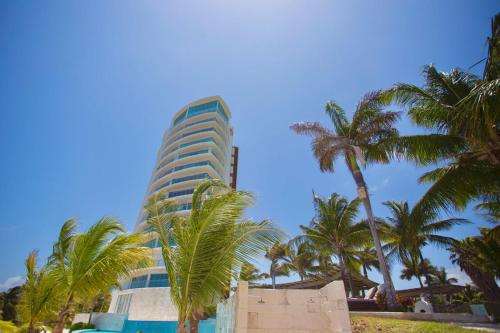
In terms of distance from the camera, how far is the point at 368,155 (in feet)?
49.7

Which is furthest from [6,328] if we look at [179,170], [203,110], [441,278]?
[441,278]

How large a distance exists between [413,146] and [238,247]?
8899mm

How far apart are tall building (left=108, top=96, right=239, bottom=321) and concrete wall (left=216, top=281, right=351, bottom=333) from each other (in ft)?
74.6

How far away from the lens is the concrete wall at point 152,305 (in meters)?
24.3

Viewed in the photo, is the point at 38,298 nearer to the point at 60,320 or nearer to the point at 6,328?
the point at 6,328

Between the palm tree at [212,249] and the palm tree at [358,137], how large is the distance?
1060 centimetres

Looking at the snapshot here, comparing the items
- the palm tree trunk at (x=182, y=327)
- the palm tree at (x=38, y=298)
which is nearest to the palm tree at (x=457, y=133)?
the palm tree trunk at (x=182, y=327)

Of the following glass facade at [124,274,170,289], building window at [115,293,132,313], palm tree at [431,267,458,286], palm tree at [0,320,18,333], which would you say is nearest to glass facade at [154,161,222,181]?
glass facade at [124,274,170,289]

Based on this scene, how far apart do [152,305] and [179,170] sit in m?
18.0

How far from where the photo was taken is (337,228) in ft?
64.9

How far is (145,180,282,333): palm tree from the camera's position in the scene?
17.3 feet

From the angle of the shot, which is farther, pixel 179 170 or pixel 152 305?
pixel 179 170

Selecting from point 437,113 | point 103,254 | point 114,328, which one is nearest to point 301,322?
point 103,254

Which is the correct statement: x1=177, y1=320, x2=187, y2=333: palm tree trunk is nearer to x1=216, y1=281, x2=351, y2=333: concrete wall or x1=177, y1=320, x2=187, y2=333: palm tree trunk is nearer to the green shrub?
x1=216, y1=281, x2=351, y2=333: concrete wall
